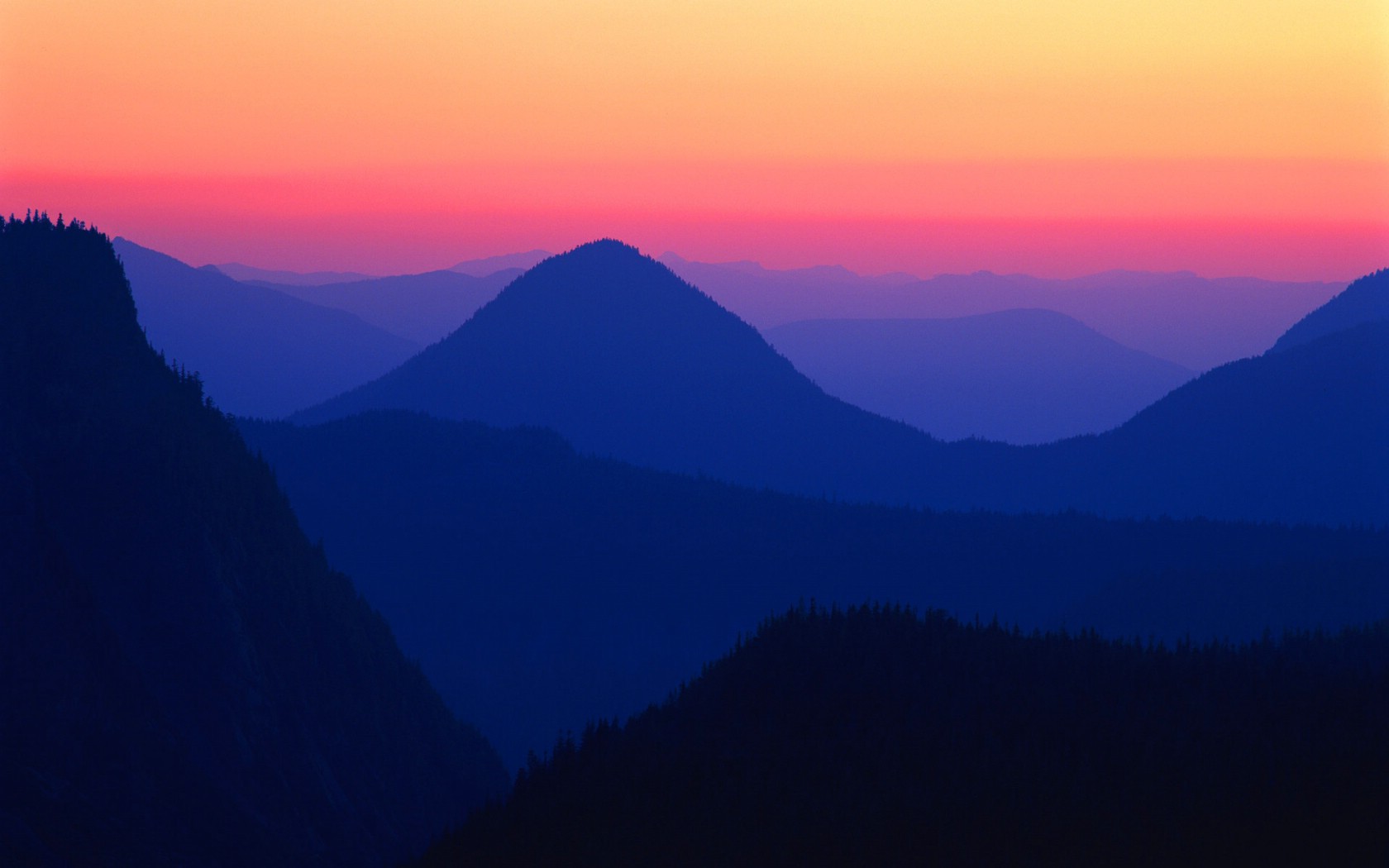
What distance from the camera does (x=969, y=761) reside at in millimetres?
92875

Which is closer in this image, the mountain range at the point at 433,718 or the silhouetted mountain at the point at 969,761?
the silhouetted mountain at the point at 969,761

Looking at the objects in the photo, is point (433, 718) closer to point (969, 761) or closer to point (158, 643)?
point (158, 643)

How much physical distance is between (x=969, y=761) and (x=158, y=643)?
239ft

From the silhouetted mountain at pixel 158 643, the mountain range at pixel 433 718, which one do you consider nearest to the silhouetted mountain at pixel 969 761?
the mountain range at pixel 433 718

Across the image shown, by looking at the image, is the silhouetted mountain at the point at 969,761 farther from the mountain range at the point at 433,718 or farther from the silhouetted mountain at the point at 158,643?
the silhouetted mountain at the point at 158,643

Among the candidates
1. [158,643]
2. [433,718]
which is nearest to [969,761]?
[158,643]

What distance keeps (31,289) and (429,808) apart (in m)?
60.5

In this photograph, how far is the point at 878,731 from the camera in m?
99.4

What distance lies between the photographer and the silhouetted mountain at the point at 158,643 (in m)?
118

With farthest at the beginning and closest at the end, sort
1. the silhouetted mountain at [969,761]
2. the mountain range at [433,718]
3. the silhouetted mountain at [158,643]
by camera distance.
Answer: the silhouetted mountain at [158,643], the mountain range at [433,718], the silhouetted mountain at [969,761]

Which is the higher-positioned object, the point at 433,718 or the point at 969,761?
the point at 969,761

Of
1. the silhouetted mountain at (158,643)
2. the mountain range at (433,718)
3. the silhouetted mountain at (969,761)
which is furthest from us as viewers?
the silhouetted mountain at (158,643)

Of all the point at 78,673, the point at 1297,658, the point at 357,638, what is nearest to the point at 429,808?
the point at 357,638

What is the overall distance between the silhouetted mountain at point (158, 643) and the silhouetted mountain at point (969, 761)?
26943 mm
